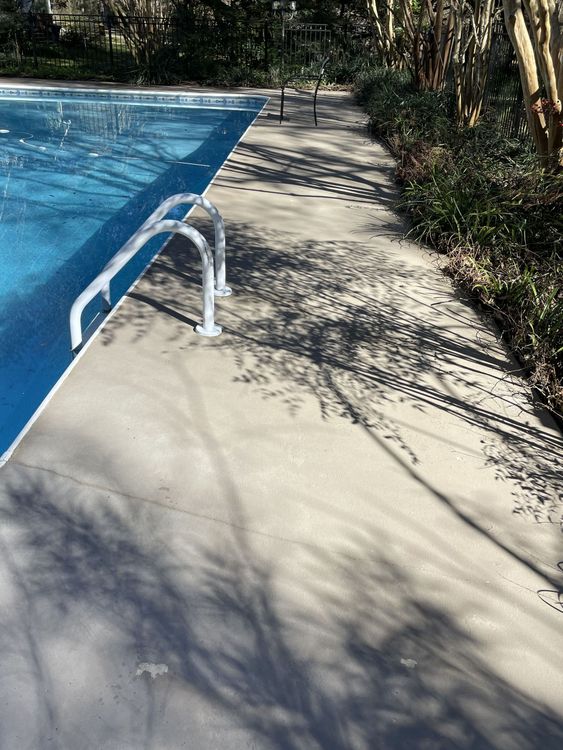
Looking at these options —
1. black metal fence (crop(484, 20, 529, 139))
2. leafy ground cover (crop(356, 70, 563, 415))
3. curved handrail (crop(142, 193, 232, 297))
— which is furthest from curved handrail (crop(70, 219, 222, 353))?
black metal fence (crop(484, 20, 529, 139))

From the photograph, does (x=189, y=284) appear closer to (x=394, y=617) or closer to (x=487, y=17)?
(x=394, y=617)

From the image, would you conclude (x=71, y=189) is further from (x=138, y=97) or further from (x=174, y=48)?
(x=174, y=48)

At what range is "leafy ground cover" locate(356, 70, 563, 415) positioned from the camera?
4.73 meters

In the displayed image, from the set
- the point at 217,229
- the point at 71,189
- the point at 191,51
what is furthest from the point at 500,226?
the point at 191,51

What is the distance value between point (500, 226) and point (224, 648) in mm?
4978

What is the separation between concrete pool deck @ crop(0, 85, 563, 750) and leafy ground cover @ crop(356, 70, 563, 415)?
29 cm

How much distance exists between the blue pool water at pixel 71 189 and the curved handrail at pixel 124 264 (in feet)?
2.75

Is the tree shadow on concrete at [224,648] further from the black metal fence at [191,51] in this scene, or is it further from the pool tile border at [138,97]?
the black metal fence at [191,51]

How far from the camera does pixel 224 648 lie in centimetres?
250

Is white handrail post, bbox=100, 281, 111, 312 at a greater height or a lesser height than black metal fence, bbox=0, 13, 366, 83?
lesser

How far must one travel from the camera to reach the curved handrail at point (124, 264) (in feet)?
13.0

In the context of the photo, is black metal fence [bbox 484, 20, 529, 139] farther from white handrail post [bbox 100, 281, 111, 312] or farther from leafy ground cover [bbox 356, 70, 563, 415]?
white handrail post [bbox 100, 281, 111, 312]

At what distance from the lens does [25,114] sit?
1475 centimetres

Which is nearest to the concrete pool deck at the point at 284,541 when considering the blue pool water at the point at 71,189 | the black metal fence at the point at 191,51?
the blue pool water at the point at 71,189
